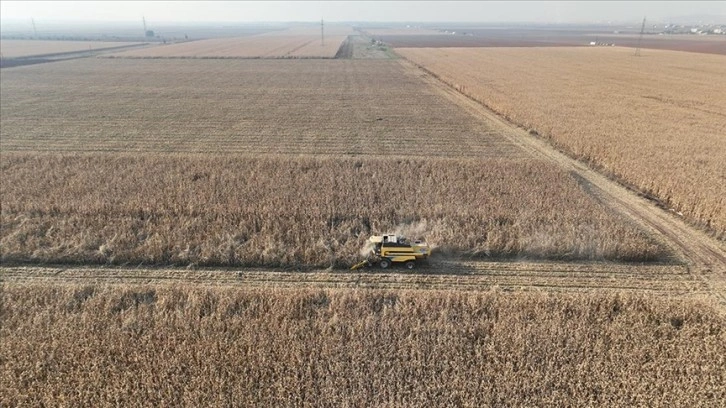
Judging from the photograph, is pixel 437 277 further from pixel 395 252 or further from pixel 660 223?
pixel 660 223

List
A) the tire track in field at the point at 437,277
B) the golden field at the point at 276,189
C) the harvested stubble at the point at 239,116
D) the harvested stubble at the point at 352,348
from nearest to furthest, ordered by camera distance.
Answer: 1. the harvested stubble at the point at 352,348
2. the tire track in field at the point at 437,277
3. the golden field at the point at 276,189
4. the harvested stubble at the point at 239,116

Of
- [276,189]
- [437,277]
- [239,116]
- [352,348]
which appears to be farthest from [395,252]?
[239,116]

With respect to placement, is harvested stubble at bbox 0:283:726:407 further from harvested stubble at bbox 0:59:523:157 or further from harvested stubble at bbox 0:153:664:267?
harvested stubble at bbox 0:59:523:157

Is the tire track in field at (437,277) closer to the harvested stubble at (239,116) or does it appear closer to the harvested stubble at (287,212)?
the harvested stubble at (287,212)

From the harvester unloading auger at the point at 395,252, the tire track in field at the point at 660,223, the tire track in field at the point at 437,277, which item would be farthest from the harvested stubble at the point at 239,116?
the tire track in field at the point at 437,277

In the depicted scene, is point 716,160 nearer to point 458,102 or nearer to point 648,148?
point 648,148

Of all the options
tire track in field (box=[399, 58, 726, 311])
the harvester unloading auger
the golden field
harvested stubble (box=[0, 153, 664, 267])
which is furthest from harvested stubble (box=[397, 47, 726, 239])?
the harvester unloading auger

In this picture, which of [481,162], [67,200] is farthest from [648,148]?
[67,200]

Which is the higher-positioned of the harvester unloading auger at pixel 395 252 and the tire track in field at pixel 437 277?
the harvester unloading auger at pixel 395 252
